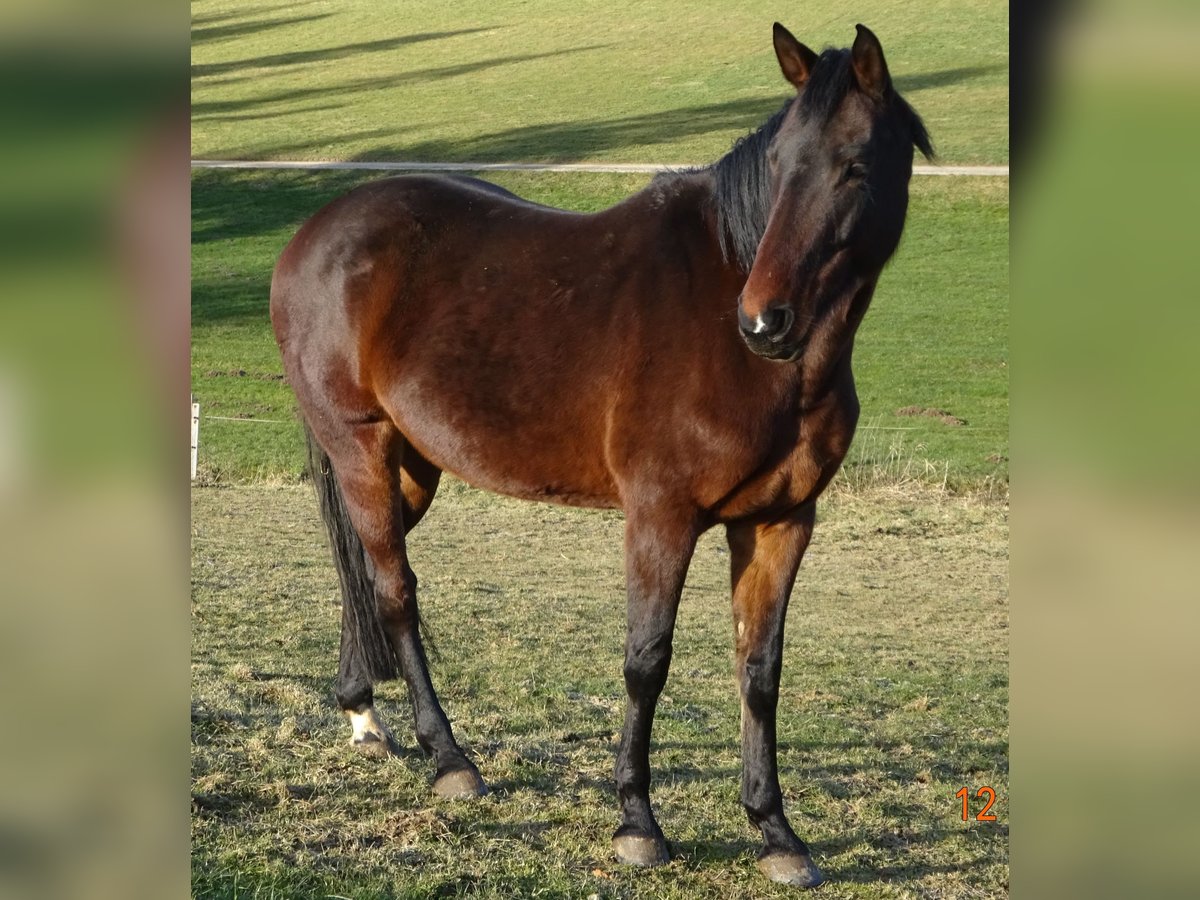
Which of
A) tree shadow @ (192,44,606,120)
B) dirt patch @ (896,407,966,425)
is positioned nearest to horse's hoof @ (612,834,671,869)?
dirt patch @ (896,407,966,425)

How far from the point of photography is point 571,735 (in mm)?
4438

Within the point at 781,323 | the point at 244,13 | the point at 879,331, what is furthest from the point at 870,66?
the point at 244,13

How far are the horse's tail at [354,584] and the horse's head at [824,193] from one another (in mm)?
2020

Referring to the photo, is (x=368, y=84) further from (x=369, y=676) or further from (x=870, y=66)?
(x=870, y=66)

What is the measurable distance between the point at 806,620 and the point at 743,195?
454cm

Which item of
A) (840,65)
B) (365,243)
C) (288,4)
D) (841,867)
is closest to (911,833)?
(841,867)

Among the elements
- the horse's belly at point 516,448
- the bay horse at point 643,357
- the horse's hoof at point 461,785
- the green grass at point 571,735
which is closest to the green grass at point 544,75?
the green grass at point 571,735

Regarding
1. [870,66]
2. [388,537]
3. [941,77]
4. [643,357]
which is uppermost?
[941,77]

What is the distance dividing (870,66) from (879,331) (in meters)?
16.6

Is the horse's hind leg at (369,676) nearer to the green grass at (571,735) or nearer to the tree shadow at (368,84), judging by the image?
the green grass at (571,735)

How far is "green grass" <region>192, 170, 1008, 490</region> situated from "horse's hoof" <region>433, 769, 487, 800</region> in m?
7.89

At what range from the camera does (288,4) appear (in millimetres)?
41562
